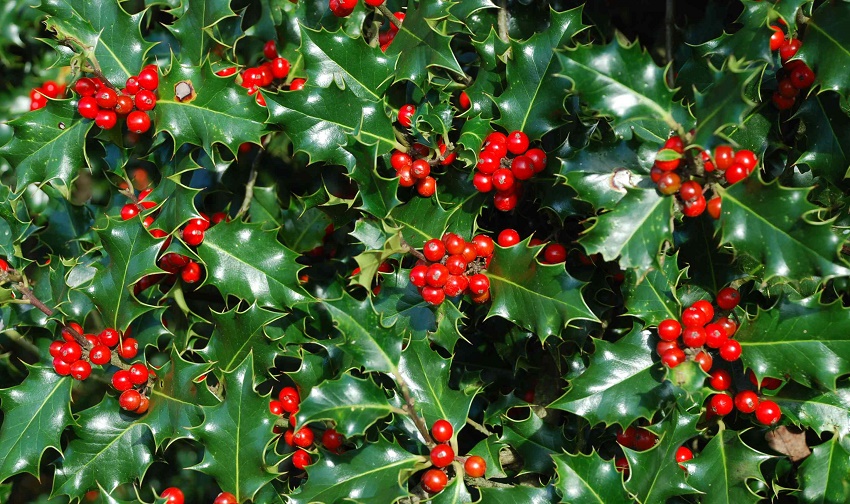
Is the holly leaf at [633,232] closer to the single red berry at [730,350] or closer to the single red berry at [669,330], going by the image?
the single red berry at [669,330]

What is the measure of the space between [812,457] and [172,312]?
6.85ft

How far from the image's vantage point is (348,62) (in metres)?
2.20

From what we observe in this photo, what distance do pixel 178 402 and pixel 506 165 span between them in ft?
3.89

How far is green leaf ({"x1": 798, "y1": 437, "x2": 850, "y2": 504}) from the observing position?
1879 millimetres

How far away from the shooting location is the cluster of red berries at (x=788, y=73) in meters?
1.96

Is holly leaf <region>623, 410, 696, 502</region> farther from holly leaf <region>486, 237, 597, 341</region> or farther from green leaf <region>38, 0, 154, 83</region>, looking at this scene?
green leaf <region>38, 0, 154, 83</region>

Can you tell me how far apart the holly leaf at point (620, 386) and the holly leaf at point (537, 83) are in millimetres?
628

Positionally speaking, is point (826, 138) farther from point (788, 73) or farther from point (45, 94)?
point (45, 94)

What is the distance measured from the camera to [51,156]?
7.67 ft

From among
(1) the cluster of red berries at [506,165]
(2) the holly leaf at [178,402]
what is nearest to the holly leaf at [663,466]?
(1) the cluster of red berries at [506,165]

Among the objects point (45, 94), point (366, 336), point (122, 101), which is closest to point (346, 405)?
point (366, 336)

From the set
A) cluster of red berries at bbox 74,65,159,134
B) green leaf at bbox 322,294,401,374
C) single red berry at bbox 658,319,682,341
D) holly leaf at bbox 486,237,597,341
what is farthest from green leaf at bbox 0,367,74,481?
single red berry at bbox 658,319,682,341

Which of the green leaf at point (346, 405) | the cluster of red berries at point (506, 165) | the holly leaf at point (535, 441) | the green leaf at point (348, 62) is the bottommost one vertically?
the holly leaf at point (535, 441)

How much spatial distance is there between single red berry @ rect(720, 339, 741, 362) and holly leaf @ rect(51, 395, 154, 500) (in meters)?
1.68
